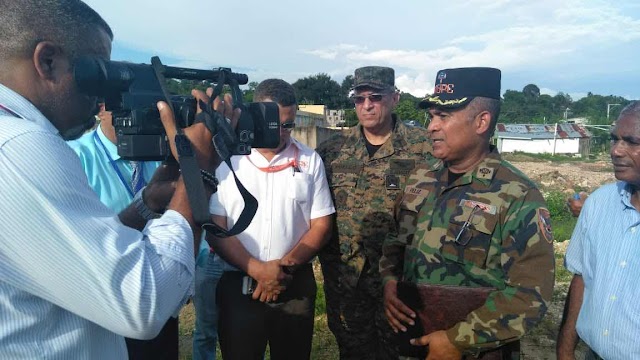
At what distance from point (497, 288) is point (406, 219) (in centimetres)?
68

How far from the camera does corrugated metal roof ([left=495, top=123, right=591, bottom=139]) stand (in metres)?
46.2

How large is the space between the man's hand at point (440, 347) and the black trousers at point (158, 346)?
1450 millimetres

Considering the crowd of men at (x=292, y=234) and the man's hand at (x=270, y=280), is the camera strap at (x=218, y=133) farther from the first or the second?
the man's hand at (x=270, y=280)

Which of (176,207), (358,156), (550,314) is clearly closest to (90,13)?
(176,207)

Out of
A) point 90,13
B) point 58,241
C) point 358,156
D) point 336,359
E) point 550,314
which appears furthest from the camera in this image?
point 550,314

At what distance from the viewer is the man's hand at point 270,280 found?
266cm

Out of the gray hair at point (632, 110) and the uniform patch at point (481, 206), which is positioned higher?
the gray hair at point (632, 110)

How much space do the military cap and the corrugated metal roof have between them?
156 ft

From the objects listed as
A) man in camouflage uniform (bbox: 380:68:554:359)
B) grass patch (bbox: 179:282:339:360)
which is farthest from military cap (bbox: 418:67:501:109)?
grass patch (bbox: 179:282:339:360)

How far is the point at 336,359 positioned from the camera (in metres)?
3.85

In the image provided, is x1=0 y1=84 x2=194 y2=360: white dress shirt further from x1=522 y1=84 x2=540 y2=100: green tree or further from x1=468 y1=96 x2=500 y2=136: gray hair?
x1=522 y1=84 x2=540 y2=100: green tree

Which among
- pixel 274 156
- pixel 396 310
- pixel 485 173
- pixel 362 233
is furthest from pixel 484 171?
pixel 274 156

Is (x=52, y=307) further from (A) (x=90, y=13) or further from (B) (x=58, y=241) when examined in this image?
(A) (x=90, y=13)

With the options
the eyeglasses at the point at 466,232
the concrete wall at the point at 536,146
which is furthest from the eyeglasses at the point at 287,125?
the concrete wall at the point at 536,146
